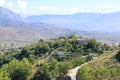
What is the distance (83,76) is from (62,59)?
149ft

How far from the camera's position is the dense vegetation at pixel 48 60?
8038 centimetres

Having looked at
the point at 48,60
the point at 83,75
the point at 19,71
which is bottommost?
the point at 48,60

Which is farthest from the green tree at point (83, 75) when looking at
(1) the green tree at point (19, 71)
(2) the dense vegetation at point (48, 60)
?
(1) the green tree at point (19, 71)

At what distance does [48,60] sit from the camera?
107812mm

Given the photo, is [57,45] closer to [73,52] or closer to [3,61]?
[73,52]

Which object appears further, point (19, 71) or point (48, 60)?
point (48, 60)

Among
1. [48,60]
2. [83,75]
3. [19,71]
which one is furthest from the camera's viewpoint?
[48,60]

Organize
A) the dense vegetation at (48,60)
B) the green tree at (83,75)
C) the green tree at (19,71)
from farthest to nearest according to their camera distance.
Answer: the green tree at (19,71) < the dense vegetation at (48,60) < the green tree at (83,75)

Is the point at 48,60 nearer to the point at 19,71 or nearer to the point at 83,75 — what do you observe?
the point at 19,71

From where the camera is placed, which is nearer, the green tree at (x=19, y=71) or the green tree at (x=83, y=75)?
the green tree at (x=83, y=75)

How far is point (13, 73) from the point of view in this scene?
8319 cm

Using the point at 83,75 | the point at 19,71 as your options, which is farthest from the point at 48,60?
the point at 83,75

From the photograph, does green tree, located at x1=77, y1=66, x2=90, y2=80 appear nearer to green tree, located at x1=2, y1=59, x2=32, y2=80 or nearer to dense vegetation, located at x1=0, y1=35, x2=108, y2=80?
dense vegetation, located at x1=0, y1=35, x2=108, y2=80

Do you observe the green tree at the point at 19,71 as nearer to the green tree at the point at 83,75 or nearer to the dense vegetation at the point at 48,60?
the dense vegetation at the point at 48,60
